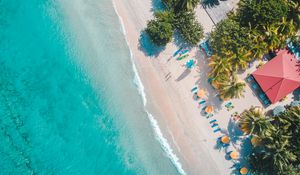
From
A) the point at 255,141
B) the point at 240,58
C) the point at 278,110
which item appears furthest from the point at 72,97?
the point at 278,110

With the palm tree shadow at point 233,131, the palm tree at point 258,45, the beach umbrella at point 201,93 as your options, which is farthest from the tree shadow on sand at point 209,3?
the palm tree shadow at point 233,131

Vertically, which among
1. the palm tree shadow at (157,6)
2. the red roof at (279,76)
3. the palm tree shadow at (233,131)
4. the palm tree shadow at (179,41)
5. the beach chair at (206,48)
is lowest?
the palm tree shadow at (233,131)

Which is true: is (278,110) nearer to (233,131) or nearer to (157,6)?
(233,131)

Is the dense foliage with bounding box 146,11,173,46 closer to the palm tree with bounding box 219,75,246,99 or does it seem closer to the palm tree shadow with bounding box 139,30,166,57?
the palm tree shadow with bounding box 139,30,166,57

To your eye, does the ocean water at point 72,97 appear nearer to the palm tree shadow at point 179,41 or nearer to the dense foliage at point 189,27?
the palm tree shadow at point 179,41

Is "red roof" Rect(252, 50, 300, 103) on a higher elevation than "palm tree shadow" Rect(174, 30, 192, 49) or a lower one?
lower

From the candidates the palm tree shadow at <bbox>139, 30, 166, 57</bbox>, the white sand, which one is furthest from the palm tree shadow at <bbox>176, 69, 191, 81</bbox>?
the palm tree shadow at <bbox>139, 30, 166, 57</bbox>
